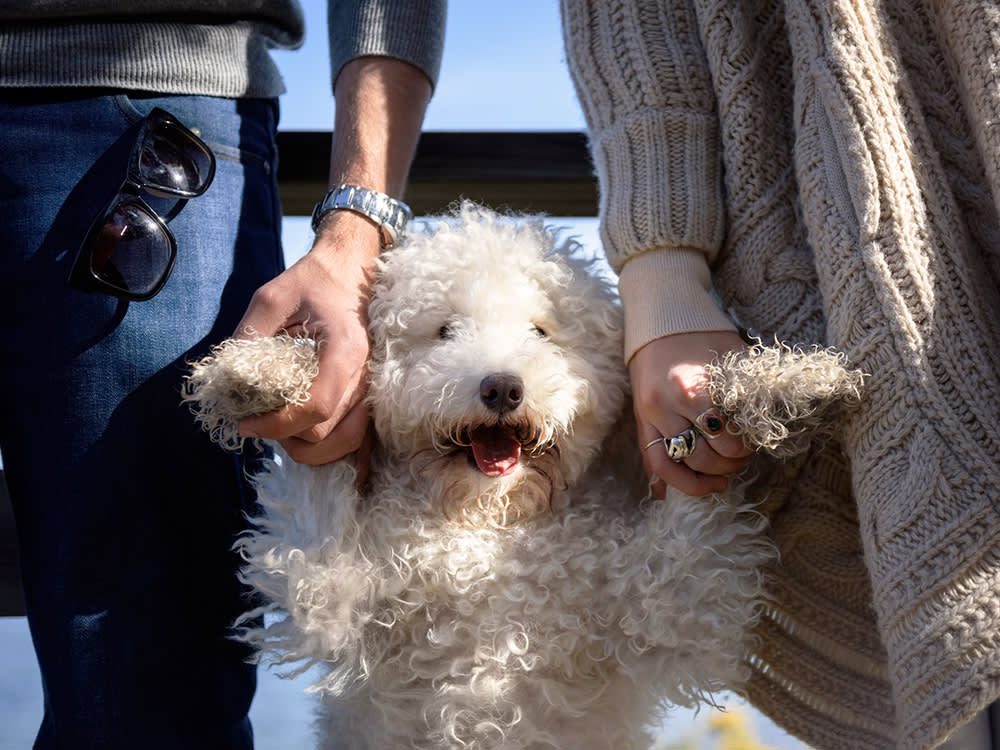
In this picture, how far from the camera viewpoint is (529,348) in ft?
2.70

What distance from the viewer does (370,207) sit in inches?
36.9

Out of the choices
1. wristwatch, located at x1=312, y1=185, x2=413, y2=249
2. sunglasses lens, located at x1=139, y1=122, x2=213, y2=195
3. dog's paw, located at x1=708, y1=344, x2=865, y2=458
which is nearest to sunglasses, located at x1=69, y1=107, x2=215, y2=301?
sunglasses lens, located at x1=139, y1=122, x2=213, y2=195

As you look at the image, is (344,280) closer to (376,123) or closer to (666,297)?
(376,123)

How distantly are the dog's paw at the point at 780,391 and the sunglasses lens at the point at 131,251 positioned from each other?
1.94 ft

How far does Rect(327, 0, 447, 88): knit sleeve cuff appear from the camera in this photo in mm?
1000

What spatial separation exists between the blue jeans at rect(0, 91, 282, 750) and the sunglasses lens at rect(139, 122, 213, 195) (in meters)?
0.02

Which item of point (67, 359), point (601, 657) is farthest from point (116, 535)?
point (601, 657)

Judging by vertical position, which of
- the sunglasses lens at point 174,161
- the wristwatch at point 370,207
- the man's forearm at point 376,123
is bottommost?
the wristwatch at point 370,207

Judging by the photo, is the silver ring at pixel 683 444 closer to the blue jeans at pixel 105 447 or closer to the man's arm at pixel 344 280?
the man's arm at pixel 344 280

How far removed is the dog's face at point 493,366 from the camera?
0.79 m

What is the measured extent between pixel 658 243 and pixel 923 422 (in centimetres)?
31

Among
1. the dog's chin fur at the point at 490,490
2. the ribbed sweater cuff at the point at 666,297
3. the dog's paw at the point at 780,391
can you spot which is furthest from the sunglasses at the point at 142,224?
the dog's paw at the point at 780,391

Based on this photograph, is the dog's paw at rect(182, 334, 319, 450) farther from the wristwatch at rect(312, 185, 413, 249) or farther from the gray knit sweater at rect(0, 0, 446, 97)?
the gray knit sweater at rect(0, 0, 446, 97)

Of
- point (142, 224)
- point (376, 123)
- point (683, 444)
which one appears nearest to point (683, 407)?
point (683, 444)
